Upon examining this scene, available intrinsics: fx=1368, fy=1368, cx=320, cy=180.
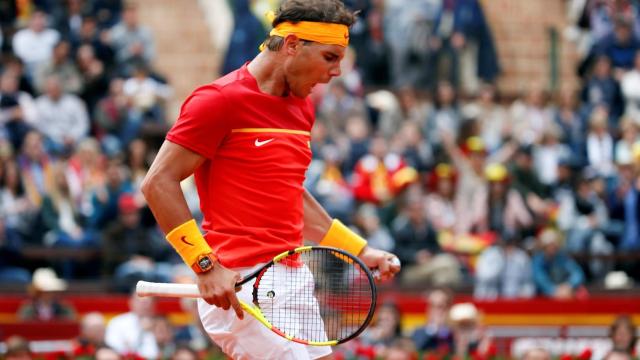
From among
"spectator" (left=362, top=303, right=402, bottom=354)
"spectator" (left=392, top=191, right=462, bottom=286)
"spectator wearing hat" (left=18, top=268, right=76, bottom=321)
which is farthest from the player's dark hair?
"spectator" (left=392, top=191, right=462, bottom=286)

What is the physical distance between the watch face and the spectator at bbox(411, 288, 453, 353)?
6437 mm

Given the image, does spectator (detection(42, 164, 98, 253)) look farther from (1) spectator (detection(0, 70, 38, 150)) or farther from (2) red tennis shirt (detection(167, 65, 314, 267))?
(2) red tennis shirt (detection(167, 65, 314, 267))

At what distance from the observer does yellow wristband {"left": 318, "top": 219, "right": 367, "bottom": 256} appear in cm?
669

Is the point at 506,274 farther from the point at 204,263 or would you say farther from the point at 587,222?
the point at 204,263

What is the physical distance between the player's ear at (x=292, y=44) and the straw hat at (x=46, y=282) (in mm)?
7501

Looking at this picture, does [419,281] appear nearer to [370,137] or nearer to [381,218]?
[381,218]

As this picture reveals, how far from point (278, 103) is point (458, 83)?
12.8 metres

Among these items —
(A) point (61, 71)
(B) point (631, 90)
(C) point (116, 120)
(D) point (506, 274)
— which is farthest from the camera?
(B) point (631, 90)

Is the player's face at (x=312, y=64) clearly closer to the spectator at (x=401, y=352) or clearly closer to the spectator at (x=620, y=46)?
the spectator at (x=401, y=352)

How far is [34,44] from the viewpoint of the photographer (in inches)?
647

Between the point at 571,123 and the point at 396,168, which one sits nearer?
the point at 396,168

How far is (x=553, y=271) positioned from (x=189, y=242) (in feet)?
30.1

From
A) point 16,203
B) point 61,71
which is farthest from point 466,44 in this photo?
point 16,203

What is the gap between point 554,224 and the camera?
612 inches
